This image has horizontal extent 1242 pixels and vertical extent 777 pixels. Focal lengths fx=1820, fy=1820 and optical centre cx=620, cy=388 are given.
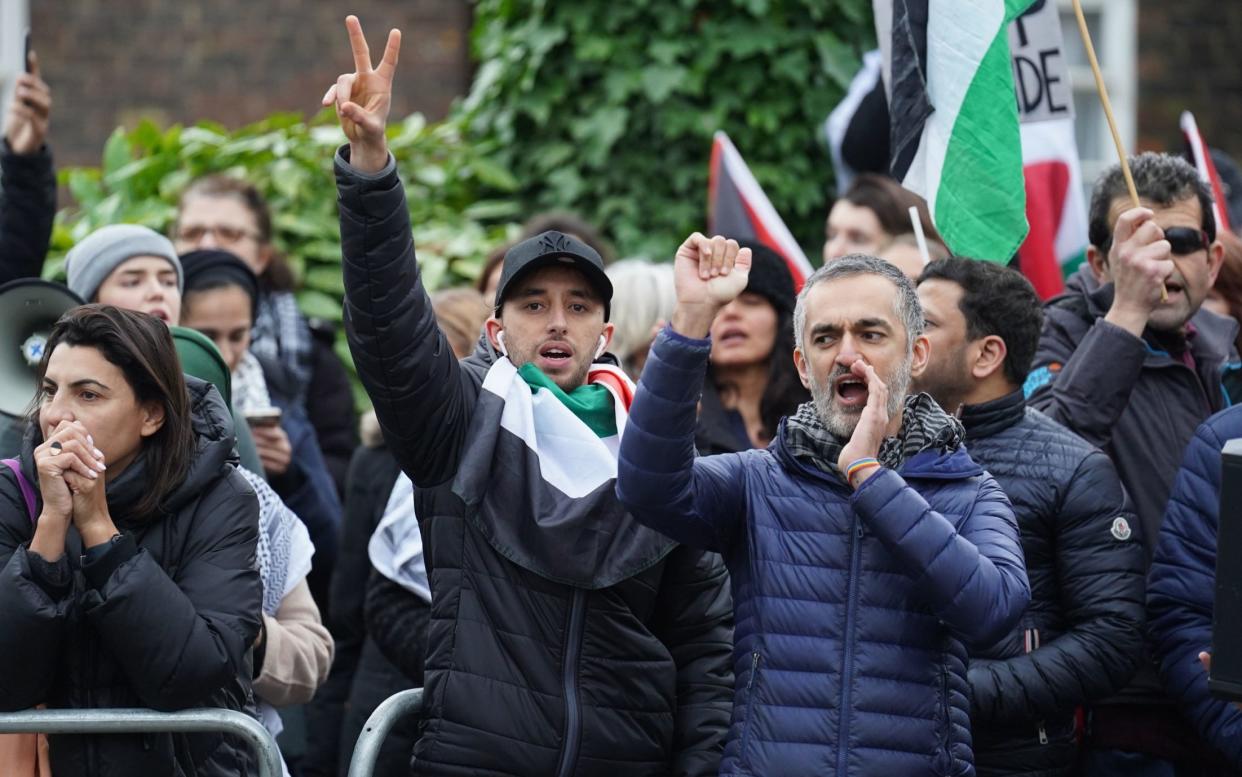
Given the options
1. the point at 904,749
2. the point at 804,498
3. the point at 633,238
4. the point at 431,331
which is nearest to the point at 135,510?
the point at 431,331

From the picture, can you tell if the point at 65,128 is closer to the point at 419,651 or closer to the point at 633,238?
the point at 633,238

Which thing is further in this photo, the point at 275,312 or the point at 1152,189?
the point at 275,312

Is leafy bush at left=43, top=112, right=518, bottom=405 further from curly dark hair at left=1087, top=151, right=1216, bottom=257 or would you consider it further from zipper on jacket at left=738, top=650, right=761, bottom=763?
zipper on jacket at left=738, top=650, right=761, bottom=763

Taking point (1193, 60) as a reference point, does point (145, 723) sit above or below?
below

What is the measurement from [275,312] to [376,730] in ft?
10.1

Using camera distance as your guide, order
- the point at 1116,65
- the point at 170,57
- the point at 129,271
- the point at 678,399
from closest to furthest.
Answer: the point at 678,399 < the point at 129,271 < the point at 170,57 < the point at 1116,65

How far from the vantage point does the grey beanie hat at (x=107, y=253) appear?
567cm

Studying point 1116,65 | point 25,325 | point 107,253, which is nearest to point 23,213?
point 107,253

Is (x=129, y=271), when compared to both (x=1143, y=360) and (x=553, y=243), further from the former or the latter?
(x=1143, y=360)

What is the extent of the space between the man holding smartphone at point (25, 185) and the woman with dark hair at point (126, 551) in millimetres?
1833

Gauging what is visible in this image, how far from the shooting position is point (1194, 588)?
451cm

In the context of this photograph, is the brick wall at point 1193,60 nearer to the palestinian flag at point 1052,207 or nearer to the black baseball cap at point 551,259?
the palestinian flag at point 1052,207

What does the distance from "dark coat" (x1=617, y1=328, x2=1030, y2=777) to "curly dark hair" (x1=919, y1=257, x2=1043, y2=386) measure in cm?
94

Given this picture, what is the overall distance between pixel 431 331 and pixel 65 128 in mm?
7176
